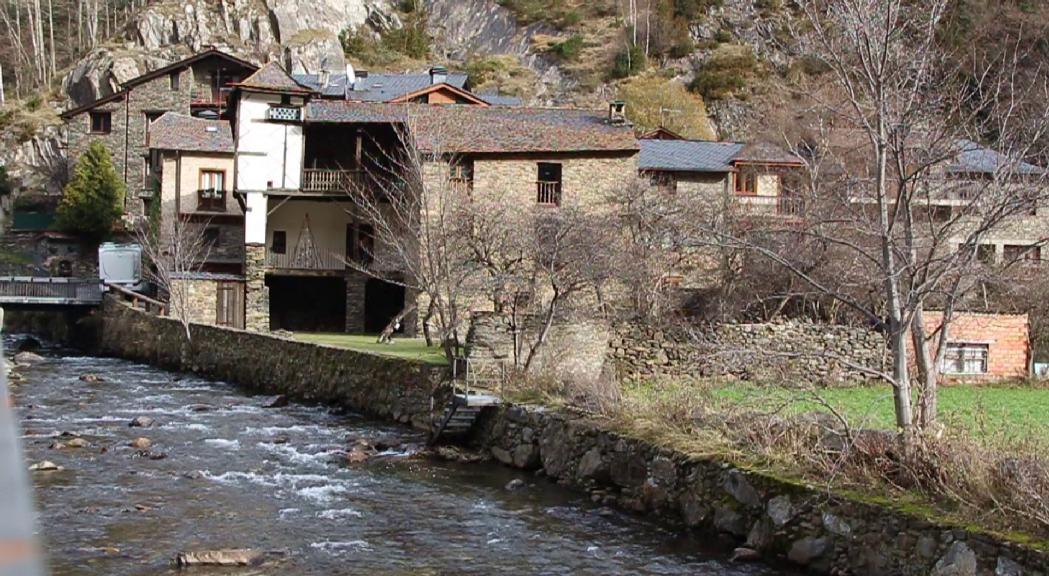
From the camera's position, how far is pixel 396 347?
28.1m

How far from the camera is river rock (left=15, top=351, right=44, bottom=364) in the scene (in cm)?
3297

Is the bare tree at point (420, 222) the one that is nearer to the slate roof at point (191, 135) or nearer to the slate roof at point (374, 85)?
the slate roof at point (374, 85)

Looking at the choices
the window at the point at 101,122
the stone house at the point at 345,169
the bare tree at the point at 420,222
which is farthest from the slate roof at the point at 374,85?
the window at the point at 101,122

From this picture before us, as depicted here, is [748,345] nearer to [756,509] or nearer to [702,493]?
[702,493]

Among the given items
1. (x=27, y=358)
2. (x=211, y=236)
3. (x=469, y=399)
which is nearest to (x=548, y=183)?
(x=27, y=358)

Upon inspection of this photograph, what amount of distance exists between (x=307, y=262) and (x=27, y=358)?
10.5m

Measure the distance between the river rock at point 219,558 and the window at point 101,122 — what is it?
52192 millimetres

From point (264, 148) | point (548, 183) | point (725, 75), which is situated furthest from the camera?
point (725, 75)

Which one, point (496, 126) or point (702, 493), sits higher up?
point (496, 126)

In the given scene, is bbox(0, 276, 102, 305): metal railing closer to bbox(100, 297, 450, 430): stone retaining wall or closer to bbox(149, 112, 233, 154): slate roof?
bbox(100, 297, 450, 430): stone retaining wall

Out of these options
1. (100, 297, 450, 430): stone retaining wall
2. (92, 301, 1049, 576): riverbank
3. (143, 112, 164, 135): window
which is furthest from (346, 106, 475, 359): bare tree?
(143, 112, 164, 135): window

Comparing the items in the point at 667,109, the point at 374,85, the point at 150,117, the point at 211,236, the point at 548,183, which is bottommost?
the point at 211,236

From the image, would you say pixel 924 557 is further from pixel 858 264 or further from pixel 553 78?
pixel 553 78

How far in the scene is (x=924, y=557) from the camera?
31.6 feet
